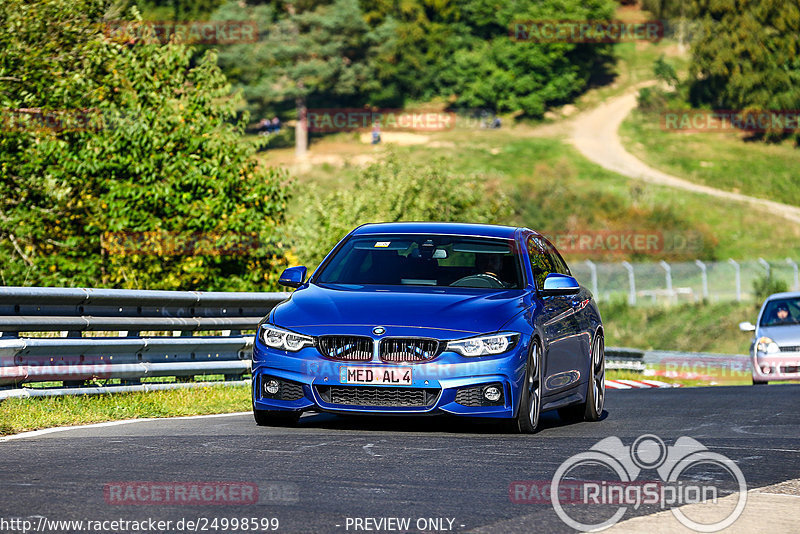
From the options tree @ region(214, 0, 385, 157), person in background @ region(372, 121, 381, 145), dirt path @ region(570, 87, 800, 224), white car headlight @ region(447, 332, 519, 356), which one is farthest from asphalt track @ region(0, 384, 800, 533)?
person in background @ region(372, 121, 381, 145)

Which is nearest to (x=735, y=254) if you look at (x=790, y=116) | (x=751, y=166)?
(x=751, y=166)

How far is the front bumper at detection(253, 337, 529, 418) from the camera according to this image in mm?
9469

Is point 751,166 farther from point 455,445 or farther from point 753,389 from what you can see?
point 455,445

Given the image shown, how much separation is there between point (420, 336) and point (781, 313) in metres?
14.0

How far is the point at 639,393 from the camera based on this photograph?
17.0 meters

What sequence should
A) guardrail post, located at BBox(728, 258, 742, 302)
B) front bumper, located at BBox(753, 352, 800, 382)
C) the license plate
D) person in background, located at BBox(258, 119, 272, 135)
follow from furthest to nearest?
person in background, located at BBox(258, 119, 272, 135) → guardrail post, located at BBox(728, 258, 742, 302) → front bumper, located at BBox(753, 352, 800, 382) → the license plate

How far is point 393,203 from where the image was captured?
1962 inches

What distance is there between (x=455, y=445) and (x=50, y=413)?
3350mm

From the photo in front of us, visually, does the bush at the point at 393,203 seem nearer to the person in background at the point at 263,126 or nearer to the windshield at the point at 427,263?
the windshield at the point at 427,263

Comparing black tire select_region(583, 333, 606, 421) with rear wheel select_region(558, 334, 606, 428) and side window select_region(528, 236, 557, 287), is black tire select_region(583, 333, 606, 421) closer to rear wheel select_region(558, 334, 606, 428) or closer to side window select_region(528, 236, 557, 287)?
rear wheel select_region(558, 334, 606, 428)

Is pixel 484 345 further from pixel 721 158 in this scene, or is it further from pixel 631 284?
pixel 721 158

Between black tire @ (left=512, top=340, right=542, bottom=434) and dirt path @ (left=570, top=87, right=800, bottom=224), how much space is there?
2921 inches

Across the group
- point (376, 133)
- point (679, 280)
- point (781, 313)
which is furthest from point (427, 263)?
point (376, 133)

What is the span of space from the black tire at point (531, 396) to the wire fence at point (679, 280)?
124 feet
